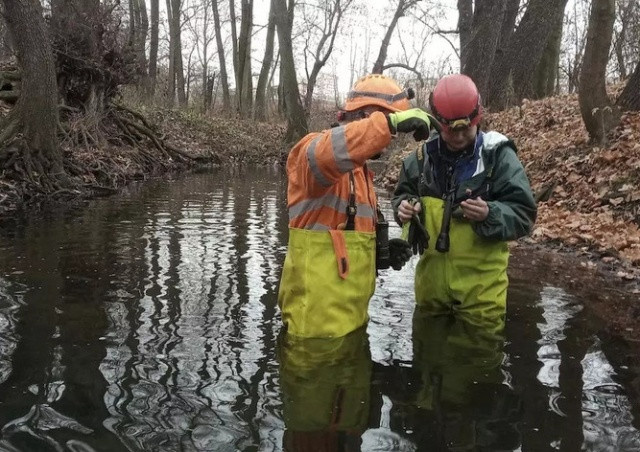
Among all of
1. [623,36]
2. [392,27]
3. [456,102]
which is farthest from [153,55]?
[456,102]

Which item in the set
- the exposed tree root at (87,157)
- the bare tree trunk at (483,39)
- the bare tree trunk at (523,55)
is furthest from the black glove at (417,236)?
the bare tree trunk at (523,55)

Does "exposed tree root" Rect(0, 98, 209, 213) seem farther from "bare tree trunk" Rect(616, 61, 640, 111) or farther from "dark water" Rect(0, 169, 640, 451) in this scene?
"bare tree trunk" Rect(616, 61, 640, 111)

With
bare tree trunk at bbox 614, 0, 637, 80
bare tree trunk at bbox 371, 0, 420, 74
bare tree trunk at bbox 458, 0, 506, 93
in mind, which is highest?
bare tree trunk at bbox 371, 0, 420, 74

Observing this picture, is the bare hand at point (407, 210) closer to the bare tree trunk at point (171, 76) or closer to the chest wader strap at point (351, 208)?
the chest wader strap at point (351, 208)

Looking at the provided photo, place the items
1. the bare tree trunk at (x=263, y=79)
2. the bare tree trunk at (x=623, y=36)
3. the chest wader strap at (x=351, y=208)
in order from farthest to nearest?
the bare tree trunk at (x=263, y=79) < the bare tree trunk at (x=623, y=36) < the chest wader strap at (x=351, y=208)

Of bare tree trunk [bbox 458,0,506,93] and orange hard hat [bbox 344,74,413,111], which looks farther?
bare tree trunk [bbox 458,0,506,93]

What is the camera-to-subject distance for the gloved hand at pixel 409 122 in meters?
3.18

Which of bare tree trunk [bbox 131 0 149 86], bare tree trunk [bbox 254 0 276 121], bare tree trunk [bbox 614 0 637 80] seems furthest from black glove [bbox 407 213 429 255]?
bare tree trunk [bbox 254 0 276 121]

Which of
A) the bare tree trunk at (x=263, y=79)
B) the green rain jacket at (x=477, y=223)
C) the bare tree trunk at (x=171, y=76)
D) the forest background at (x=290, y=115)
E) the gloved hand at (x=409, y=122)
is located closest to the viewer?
the gloved hand at (x=409, y=122)

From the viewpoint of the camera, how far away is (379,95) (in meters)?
3.56

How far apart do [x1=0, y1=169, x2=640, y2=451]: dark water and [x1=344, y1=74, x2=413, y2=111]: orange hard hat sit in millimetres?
1412

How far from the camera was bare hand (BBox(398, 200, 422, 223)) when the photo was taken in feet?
13.4

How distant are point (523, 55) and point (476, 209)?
12884 millimetres

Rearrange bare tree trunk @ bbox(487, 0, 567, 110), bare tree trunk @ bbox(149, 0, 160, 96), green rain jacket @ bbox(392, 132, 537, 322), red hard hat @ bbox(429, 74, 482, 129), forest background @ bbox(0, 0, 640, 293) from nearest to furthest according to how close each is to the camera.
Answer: red hard hat @ bbox(429, 74, 482, 129), green rain jacket @ bbox(392, 132, 537, 322), forest background @ bbox(0, 0, 640, 293), bare tree trunk @ bbox(487, 0, 567, 110), bare tree trunk @ bbox(149, 0, 160, 96)
